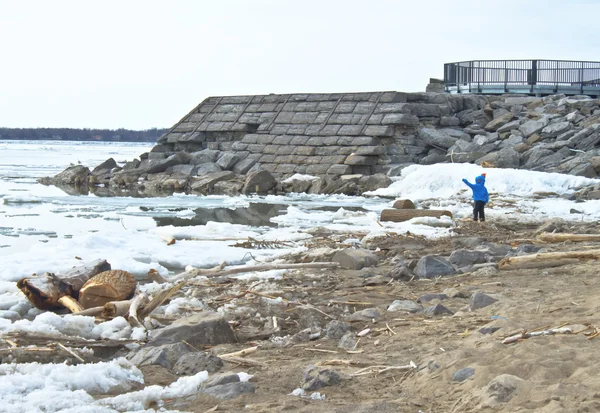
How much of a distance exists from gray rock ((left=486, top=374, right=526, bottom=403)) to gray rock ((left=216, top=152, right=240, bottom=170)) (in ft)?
79.8

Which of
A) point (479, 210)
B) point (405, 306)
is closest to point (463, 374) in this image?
point (405, 306)

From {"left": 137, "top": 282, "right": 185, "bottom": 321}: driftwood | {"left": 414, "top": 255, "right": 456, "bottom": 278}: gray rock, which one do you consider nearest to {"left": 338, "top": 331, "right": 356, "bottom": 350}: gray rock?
{"left": 137, "top": 282, "right": 185, "bottom": 321}: driftwood

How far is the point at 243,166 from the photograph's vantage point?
91.9 ft

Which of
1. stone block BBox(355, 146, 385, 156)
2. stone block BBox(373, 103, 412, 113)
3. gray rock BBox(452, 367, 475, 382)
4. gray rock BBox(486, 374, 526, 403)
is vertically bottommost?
gray rock BBox(452, 367, 475, 382)

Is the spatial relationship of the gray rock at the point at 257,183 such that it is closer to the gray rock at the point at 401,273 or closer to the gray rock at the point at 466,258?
the gray rock at the point at 466,258

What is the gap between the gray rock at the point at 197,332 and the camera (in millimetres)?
6406

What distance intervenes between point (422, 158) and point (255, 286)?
17.8m

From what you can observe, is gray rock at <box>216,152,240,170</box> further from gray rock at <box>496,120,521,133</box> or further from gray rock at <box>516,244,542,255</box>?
gray rock at <box>516,244,542,255</box>

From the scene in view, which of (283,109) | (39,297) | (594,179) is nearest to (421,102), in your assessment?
(283,109)

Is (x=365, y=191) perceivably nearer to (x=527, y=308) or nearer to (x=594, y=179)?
(x=594, y=179)

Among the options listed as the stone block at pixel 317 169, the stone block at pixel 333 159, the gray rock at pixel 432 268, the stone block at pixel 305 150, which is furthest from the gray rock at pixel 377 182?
the gray rock at pixel 432 268

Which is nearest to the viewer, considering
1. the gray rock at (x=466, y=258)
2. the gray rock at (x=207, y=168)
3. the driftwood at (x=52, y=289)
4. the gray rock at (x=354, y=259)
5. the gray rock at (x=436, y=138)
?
the driftwood at (x=52, y=289)

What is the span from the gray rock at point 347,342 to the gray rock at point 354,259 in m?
3.52

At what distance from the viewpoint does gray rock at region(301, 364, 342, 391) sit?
5012mm
